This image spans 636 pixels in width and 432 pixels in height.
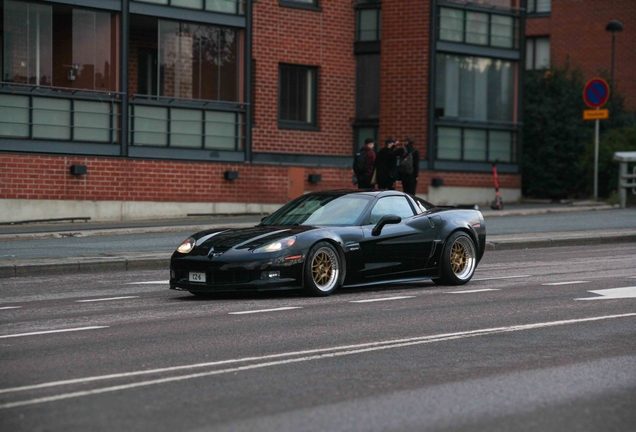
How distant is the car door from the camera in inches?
527

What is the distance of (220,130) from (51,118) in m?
4.73

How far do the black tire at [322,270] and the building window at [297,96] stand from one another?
18.6m

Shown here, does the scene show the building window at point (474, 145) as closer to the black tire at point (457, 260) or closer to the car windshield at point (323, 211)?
the black tire at point (457, 260)

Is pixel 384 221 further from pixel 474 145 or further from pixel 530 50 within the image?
pixel 530 50

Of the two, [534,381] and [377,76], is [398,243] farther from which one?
[377,76]

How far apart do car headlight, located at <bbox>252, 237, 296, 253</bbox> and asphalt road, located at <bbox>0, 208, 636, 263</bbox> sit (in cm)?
577

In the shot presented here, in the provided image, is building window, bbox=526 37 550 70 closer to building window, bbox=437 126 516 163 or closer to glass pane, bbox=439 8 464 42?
building window, bbox=437 126 516 163

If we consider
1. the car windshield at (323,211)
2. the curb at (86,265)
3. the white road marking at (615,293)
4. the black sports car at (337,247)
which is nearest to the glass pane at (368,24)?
the curb at (86,265)

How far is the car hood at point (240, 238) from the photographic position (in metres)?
12.5

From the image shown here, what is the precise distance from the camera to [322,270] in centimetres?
1282

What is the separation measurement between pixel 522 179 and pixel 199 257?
24.5 m

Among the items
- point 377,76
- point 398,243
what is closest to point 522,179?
point 377,76

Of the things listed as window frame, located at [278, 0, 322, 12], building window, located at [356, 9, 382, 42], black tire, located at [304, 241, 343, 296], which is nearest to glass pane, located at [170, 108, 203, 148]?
window frame, located at [278, 0, 322, 12]

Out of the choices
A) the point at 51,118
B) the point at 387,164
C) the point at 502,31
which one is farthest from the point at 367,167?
the point at 502,31
